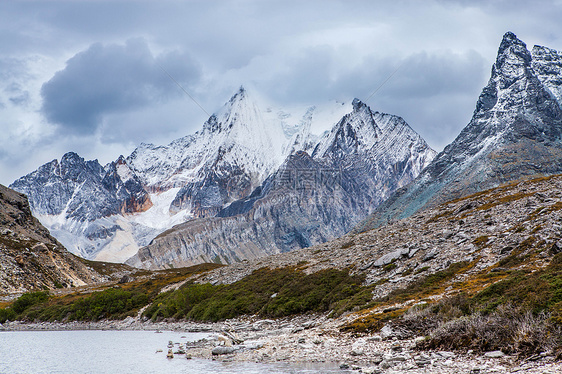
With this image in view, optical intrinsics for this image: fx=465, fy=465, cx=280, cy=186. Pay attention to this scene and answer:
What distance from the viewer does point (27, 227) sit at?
193m

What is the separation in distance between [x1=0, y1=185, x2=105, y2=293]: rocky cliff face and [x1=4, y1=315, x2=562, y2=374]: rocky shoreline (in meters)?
114

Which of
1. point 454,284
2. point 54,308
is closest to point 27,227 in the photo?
point 54,308

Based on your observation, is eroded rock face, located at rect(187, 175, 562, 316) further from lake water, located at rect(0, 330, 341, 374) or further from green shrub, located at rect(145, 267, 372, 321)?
lake water, located at rect(0, 330, 341, 374)

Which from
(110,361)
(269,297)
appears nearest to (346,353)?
(110,361)

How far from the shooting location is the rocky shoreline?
72.5ft

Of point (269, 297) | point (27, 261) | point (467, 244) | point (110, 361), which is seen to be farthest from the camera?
point (27, 261)

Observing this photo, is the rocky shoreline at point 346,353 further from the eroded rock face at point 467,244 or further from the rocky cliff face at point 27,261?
the rocky cliff face at point 27,261

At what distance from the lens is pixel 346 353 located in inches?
1201

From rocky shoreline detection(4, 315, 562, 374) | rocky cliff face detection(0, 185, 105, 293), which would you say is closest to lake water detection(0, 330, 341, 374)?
rocky shoreline detection(4, 315, 562, 374)

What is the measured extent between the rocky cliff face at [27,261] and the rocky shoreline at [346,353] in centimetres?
11378

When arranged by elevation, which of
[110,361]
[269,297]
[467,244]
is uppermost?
[467,244]

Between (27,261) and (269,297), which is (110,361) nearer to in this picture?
(269,297)

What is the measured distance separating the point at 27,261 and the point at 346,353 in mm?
146297

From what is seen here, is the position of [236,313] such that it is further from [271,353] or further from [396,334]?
[396,334]
